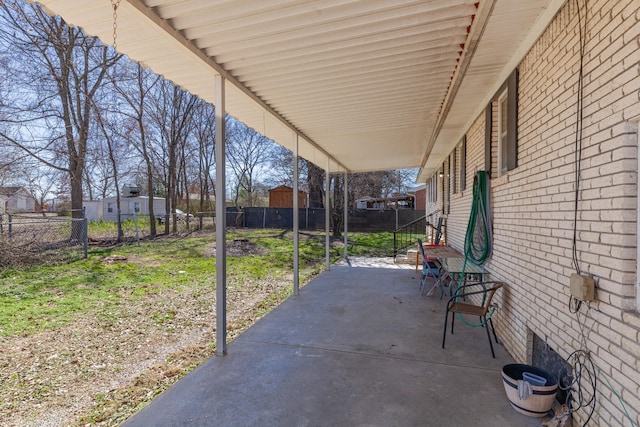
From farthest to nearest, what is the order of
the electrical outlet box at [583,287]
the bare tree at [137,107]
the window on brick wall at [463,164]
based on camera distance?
the bare tree at [137,107], the window on brick wall at [463,164], the electrical outlet box at [583,287]

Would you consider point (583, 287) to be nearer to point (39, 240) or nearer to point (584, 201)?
point (584, 201)

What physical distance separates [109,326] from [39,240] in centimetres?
541

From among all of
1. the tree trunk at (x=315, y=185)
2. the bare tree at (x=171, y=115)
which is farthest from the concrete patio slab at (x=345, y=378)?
the tree trunk at (x=315, y=185)

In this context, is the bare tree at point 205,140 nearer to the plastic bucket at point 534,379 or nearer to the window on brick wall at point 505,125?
the window on brick wall at point 505,125

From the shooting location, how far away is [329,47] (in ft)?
8.73

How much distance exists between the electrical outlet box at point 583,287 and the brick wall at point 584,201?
0.04 m

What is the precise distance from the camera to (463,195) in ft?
18.3

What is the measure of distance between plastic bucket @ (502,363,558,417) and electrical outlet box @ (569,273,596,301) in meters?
0.68

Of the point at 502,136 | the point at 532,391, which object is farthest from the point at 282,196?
the point at 532,391

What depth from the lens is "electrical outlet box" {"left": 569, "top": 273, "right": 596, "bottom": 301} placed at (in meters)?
1.77

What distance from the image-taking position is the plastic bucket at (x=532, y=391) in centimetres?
206

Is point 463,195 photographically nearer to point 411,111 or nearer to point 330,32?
point 411,111

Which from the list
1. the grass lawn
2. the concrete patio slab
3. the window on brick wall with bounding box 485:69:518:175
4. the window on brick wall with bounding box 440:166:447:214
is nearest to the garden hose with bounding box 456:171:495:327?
the window on brick wall with bounding box 485:69:518:175

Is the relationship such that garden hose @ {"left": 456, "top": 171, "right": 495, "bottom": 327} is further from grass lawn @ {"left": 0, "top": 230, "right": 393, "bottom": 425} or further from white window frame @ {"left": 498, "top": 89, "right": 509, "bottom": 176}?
grass lawn @ {"left": 0, "top": 230, "right": 393, "bottom": 425}
